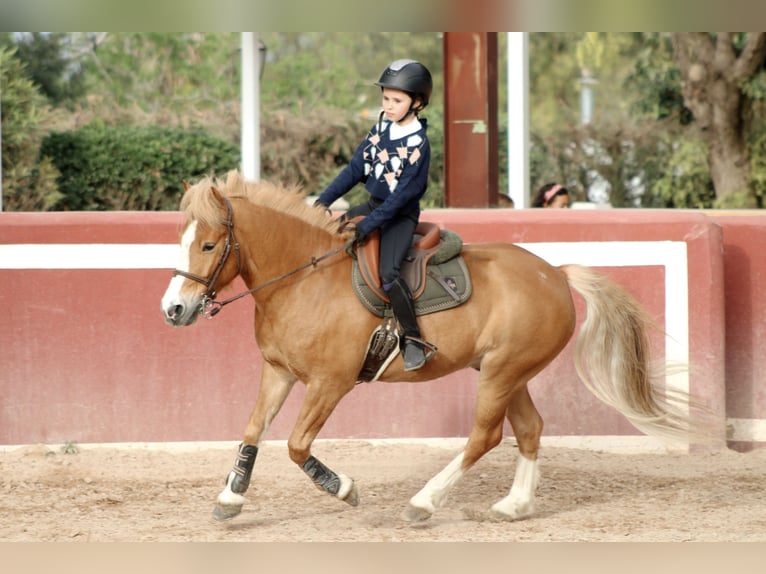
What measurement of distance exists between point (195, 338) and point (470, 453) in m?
2.67

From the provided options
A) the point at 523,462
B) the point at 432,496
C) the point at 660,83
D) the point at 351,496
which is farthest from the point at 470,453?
the point at 660,83

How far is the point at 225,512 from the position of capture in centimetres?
624

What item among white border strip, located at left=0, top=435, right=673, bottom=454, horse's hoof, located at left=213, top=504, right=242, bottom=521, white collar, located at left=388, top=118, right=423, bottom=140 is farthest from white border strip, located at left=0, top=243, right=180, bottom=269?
white collar, located at left=388, top=118, right=423, bottom=140

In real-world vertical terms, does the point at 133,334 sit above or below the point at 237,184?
below

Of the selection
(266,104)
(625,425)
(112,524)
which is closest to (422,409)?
(625,425)

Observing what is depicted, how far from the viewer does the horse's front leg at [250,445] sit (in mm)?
6203

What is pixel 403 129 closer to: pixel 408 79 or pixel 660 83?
pixel 408 79

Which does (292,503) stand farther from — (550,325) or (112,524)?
(550,325)

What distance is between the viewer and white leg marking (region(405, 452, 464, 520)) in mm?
6273

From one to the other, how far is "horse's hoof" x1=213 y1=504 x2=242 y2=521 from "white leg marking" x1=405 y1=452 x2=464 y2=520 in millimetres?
908

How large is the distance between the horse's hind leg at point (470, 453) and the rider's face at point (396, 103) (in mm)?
1515

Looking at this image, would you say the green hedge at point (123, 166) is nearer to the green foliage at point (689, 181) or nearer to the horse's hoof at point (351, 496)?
the green foliage at point (689, 181)

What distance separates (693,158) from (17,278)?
16.4 meters

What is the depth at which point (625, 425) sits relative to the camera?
329 inches
